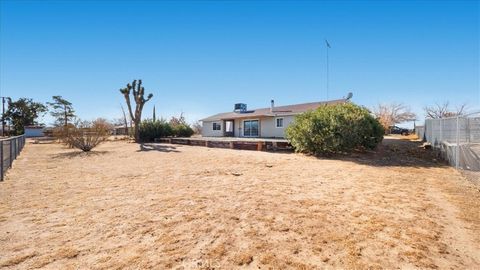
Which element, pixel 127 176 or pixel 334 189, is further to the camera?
pixel 127 176

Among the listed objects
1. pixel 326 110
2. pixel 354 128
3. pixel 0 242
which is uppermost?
pixel 326 110

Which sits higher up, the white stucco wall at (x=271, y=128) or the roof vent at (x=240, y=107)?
the roof vent at (x=240, y=107)

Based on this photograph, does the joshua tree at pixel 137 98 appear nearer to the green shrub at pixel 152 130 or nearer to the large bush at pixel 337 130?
the green shrub at pixel 152 130

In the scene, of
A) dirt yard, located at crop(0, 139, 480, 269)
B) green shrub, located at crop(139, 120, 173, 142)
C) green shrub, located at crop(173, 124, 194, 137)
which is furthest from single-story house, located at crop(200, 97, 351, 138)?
dirt yard, located at crop(0, 139, 480, 269)

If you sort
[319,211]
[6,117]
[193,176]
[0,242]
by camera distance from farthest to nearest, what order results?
[6,117] < [193,176] < [319,211] < [0,242]

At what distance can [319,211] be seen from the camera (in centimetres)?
437

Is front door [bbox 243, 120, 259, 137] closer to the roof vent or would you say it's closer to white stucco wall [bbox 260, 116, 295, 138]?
white stucco wall [bbox 260, 116, 295, 138]

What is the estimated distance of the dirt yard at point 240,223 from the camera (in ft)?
9.35

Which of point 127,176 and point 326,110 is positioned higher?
point 326,110

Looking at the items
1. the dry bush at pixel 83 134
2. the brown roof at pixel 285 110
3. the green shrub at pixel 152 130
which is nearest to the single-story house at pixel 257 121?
the brown roof at pixel 285 110

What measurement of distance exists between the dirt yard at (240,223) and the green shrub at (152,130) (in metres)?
18.0

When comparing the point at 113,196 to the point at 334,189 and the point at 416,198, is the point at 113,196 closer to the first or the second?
the point at 334,189

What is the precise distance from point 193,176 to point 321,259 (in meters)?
5.28

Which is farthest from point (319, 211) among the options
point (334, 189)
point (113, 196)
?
point (113, 196)
